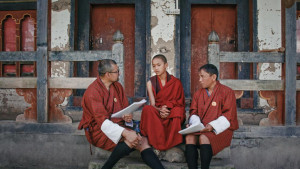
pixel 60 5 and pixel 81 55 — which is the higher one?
pixel 60 5

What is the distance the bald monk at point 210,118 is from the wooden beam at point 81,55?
1.43 meters

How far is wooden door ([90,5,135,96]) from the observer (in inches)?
236

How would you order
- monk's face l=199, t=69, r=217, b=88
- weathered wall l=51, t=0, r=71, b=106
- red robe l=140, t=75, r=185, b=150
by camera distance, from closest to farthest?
red robe l=140, t=75, r=185, b=150, monk's face l=199, t=69, r=217, b=88, weathered wall l=51, t=0, r=71, b=106

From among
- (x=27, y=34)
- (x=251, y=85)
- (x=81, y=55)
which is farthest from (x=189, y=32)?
(x=27, y=34)

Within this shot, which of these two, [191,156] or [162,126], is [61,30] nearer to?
[162,126]

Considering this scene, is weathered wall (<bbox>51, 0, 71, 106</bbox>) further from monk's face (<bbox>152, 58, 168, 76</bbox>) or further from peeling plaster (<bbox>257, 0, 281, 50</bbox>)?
peeling plaster (<bbox>257, 0, 281, 50</bbox>)

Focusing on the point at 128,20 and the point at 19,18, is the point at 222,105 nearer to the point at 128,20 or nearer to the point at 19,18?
the point at 128,20

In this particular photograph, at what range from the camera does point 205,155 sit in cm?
291

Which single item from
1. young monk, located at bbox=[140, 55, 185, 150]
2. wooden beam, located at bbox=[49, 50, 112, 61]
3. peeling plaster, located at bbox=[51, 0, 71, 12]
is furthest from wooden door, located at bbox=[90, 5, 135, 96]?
young monk, located at bbox=[140, 55, 185, 150]

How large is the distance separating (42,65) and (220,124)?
2683 mm

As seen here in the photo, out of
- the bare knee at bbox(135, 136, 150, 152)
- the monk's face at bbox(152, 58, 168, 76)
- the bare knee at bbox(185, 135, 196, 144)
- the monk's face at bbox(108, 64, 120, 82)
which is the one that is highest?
the monk's face at bbox(152, 58, 168, 76)

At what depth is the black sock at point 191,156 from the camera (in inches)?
115

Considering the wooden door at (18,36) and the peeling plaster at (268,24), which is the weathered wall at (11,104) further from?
the peeling plaster at (268,24)

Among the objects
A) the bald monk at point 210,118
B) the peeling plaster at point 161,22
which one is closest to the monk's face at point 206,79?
the bald monk at point 210,118
